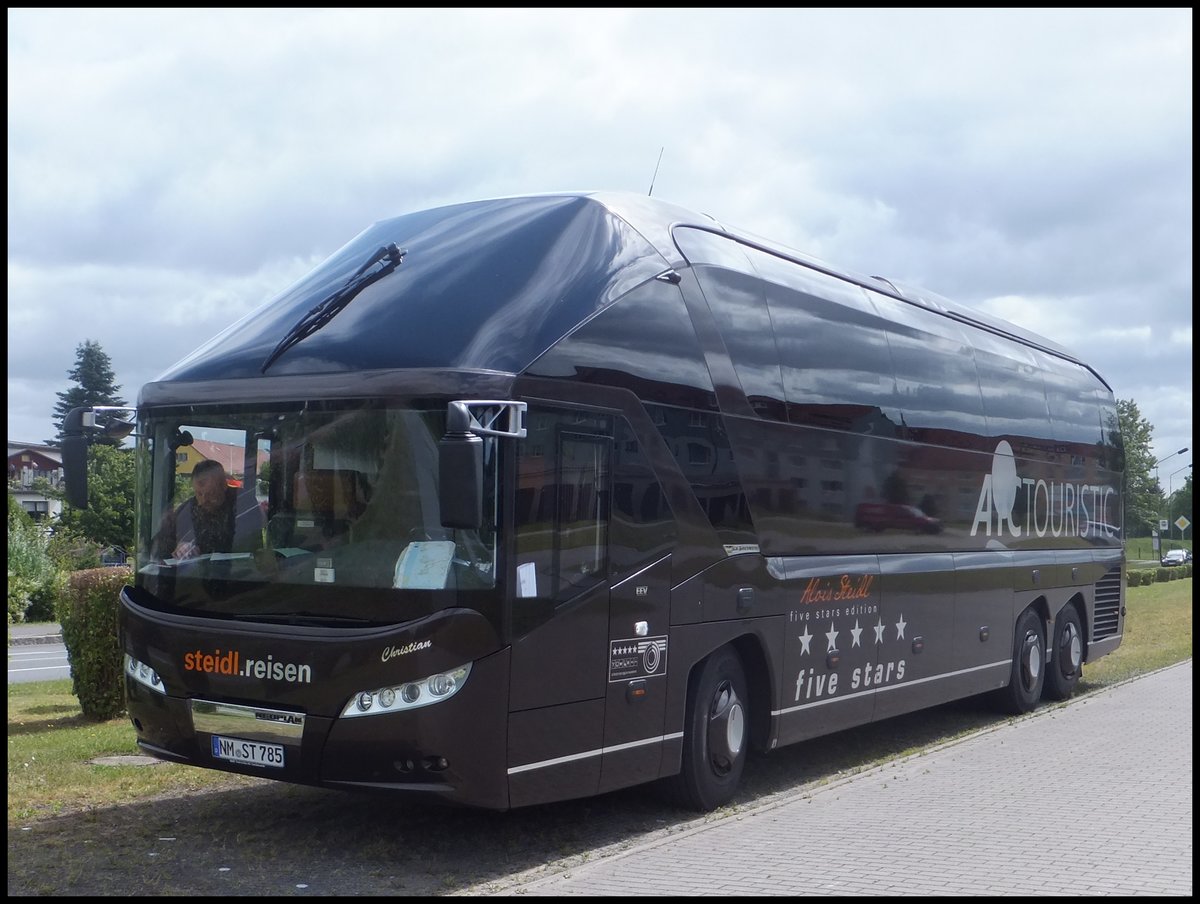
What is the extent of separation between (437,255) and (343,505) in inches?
75.2

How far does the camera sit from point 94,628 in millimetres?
13312

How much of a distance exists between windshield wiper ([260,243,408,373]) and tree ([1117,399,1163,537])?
3463 inches

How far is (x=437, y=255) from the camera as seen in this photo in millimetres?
A: 8594

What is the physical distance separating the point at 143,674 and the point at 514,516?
2.61m

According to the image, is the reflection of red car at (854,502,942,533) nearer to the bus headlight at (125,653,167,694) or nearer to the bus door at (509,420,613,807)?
the bus door at (509,420,613,807)

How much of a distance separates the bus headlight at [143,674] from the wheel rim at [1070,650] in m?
12.1

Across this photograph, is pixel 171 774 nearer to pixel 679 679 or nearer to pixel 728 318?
pixel 679 679

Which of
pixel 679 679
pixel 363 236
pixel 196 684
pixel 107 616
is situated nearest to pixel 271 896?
pixel 196 684

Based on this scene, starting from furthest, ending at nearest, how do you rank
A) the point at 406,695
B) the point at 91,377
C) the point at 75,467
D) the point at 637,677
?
the point at 91,377
the point at 637,677
the point at 75,467
the point at 406,695

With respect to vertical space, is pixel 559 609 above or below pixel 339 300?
below

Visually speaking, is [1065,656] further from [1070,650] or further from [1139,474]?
[1139,474]

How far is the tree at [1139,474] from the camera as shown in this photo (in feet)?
309

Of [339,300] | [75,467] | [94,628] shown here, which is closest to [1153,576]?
[94,628]

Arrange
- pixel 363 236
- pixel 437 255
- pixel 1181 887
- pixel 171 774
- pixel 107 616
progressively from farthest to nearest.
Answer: pixel 107 616
pixel 171 774
pixel 363 236
pixel 437 255
pixel 1181 887
